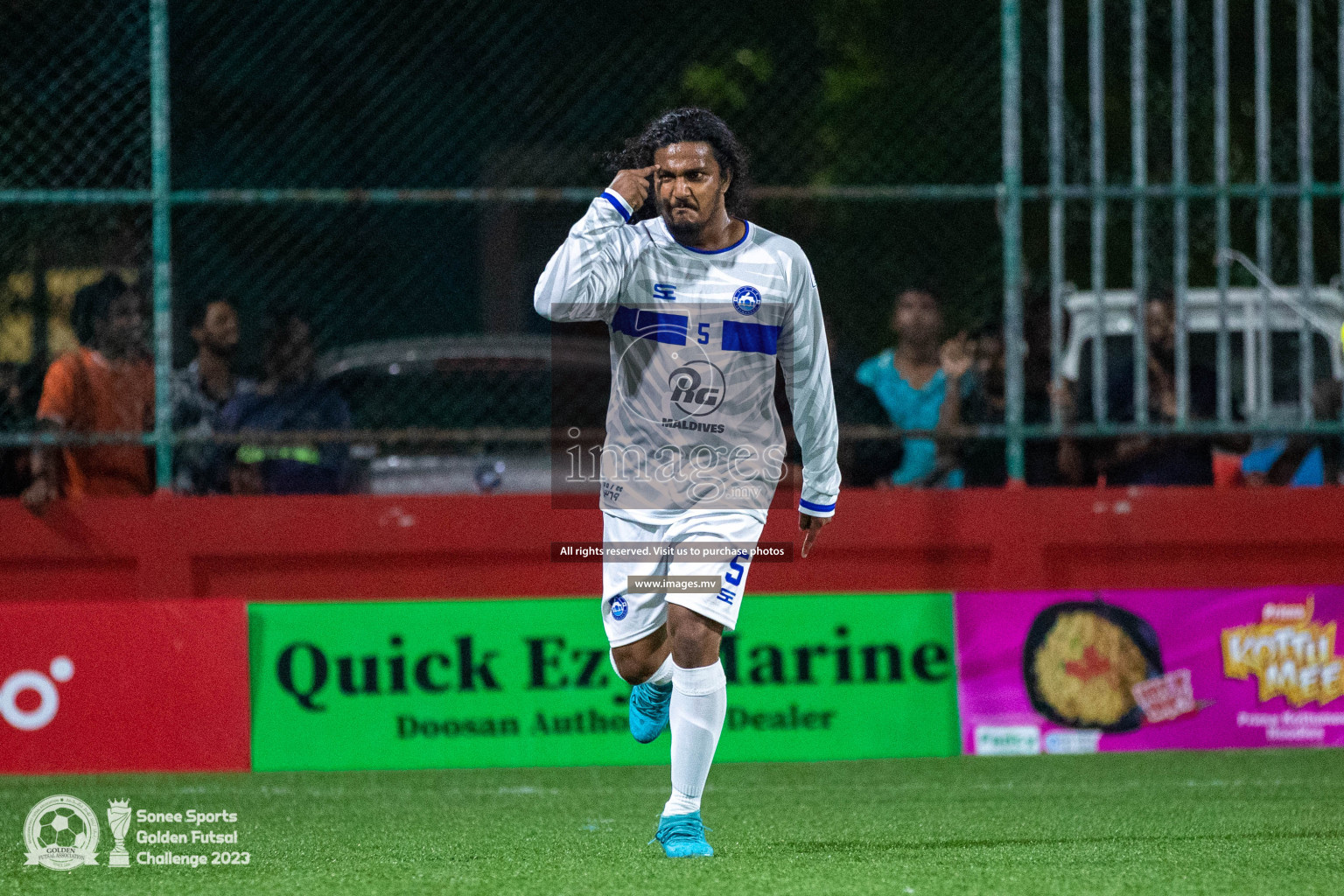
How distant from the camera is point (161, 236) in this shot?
342 inches

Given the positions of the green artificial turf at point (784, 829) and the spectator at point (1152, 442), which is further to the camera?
the spectator at point (1152, 442)

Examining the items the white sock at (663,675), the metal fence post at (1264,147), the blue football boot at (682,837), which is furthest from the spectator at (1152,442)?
the blue football boot at (682,837)

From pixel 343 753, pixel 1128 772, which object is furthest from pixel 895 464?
pixel 343 753

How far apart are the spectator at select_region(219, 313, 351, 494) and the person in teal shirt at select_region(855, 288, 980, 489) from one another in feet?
8.49

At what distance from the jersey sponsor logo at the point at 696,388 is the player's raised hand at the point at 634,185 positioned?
52 centimetres

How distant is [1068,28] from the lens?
1428 centimetres

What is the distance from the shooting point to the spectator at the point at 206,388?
8852mm

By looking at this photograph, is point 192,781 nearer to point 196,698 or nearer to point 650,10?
point 196,698

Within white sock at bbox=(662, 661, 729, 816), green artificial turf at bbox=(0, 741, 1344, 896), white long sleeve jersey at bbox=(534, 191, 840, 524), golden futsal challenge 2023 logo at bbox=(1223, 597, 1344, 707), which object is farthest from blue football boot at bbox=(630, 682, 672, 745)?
golden futsal challenge 2023 logo at bbox=(1223, 597, 1344, 707)

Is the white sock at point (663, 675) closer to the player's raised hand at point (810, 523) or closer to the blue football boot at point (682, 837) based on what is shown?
the player's raised hand at point (810, 523)

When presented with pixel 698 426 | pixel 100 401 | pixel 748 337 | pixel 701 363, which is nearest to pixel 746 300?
pixel 748 337

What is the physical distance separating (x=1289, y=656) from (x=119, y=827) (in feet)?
17.1

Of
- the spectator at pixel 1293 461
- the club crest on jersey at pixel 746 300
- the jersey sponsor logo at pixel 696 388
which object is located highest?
the club crest on jersey at pixel 746 300

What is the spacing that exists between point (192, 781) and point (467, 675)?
126 centimetres
